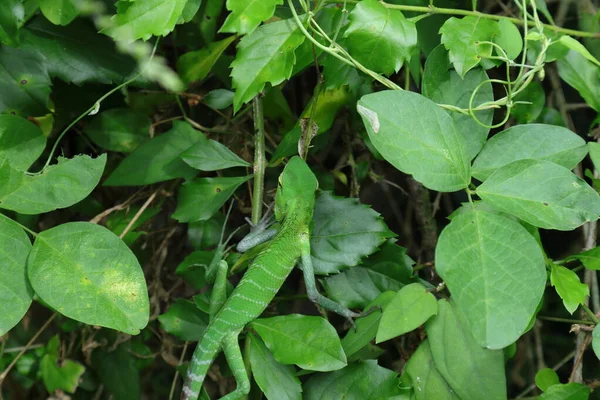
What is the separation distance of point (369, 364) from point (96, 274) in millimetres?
633

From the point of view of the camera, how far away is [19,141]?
5.08 ft

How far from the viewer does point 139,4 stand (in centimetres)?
127

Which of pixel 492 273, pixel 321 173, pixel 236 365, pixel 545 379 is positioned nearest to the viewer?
pixel 492 273

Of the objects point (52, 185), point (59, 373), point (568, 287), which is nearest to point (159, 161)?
point (52, 185)

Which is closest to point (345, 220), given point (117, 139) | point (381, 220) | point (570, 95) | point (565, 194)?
point (381, 220)

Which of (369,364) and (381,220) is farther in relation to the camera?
(381,220)

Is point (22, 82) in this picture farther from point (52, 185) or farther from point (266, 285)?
point (266, 285)

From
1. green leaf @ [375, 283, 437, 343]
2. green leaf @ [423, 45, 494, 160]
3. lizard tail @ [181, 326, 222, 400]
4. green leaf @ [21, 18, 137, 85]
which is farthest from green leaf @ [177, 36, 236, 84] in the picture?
green leaf @ [375, 283, 437, 343]

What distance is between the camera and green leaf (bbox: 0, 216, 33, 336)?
Result: 1.27 meters

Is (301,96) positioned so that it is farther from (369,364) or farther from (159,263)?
(369,364)

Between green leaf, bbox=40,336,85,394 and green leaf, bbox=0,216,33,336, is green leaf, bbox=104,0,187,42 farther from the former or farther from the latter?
green leaf, bbox=40,336,85,394

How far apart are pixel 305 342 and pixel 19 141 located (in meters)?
0.86

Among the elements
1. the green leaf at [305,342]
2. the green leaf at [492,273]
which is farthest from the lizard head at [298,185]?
the green leaf at [492,273]

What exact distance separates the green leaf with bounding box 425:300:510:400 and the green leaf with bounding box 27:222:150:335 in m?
0.62
